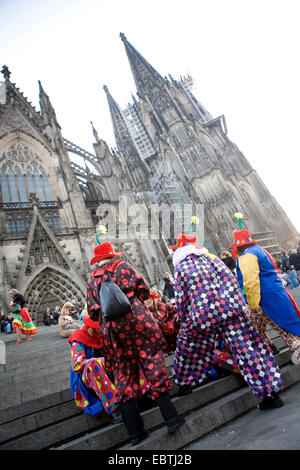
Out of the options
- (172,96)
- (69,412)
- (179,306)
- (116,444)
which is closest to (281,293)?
(179,306)

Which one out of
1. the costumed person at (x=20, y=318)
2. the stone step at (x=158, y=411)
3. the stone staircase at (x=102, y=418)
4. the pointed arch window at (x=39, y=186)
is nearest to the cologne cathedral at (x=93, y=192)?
the pointed arch window at (x=39, y=186)

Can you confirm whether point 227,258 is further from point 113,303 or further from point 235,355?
point 113,303

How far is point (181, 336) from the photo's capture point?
2.45 metres

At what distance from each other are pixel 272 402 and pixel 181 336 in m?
0.86

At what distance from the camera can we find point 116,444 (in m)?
2.03

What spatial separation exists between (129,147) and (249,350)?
40546mm

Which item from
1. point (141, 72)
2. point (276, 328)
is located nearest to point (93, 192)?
point (276, 328)

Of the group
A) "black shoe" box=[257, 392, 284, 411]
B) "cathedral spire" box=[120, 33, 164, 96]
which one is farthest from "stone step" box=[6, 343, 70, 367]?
"cathedral spire" box=[120, 33, 164, 96]

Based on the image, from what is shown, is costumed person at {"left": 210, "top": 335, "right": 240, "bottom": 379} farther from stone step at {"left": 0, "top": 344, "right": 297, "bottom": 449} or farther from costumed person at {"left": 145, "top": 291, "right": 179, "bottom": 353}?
costumed person at {"left": 145, "top": 291, "right": 179, "bottom": 353}

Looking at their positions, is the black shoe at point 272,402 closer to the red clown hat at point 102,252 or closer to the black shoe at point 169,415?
the black shoe at point 169,415

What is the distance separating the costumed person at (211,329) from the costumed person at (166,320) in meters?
0.46

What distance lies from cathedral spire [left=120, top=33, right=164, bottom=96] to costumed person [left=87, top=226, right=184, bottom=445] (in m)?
37.7

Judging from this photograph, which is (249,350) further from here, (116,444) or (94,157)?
(94,157)

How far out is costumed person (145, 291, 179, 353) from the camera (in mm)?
2980
